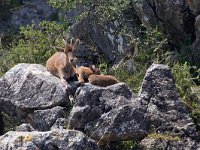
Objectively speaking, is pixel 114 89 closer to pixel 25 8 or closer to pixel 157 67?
pixel 157 67

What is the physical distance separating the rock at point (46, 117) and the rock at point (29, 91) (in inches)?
6.9

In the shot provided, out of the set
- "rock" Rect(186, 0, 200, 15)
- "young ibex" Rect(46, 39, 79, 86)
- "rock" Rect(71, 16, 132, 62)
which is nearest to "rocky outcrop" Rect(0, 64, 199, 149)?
"young ibex" Rect(46, 39, 79, 86)

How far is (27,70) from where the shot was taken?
16984mm

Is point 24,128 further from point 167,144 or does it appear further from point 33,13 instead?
point 33,13

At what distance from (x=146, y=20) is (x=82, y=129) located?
567 centimetres

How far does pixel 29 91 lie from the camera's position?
16.5 m

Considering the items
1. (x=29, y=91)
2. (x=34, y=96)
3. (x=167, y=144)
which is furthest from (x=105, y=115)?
(x=29, y=91)

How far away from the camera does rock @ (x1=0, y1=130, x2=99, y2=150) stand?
13.7 meters

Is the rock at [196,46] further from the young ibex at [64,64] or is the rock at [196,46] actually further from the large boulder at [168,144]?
the large boulder at [168,144]

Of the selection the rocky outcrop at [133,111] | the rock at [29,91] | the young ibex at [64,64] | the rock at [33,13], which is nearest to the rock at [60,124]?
the rocky outcrop at [133,111]

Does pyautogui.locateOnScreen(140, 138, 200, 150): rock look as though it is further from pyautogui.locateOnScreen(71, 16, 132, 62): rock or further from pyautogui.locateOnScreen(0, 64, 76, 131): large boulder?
pyautogui.locateOnScreen(71, 16, 132, 62): rock

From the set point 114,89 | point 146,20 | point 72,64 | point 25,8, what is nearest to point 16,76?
point 72,64

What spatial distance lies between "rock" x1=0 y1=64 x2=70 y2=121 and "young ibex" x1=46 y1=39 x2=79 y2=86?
173 millimetres

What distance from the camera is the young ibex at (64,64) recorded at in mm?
16562
